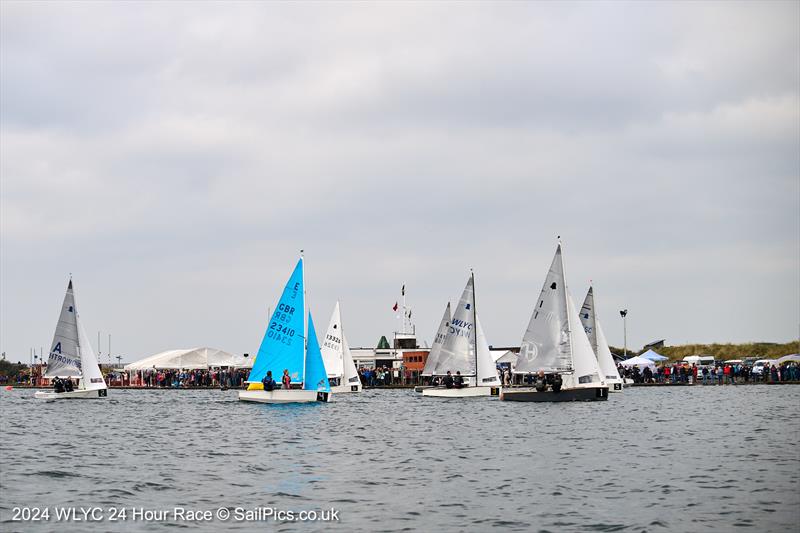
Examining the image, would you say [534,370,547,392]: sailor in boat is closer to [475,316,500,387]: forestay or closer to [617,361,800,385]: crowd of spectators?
[475,316,500,387]: forestay

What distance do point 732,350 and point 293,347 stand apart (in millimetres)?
97451

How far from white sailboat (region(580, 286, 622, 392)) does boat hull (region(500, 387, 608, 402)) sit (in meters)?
14.1

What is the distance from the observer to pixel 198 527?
66.5ft

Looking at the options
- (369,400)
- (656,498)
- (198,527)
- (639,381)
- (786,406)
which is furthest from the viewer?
(639,381)

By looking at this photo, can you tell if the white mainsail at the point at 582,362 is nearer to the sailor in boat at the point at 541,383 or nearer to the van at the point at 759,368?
the sailor in boat at the point at 541,383

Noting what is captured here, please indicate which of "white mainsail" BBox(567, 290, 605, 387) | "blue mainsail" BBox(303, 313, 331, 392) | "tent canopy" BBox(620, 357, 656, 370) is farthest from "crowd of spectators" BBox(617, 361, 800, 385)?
"blue mainsail" BBox(303, 313, 331, 392)

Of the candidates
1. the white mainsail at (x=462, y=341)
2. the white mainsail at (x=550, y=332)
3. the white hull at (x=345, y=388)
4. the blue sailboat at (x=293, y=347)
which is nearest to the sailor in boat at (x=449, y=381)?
the white mainsail at (x=462, y=341)

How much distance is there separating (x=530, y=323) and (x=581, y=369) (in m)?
4.11

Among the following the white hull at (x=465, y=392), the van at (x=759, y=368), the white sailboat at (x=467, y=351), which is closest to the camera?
the white hull at (x=465, y=392)

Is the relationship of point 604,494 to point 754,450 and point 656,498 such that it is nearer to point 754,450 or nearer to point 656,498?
point 656,498

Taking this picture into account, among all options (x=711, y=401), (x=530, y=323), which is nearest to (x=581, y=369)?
A: (x=530, y=323)

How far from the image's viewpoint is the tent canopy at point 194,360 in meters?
101

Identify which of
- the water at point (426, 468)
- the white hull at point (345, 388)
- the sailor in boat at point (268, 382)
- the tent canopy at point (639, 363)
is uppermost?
the tent canopy at point (639, 363)

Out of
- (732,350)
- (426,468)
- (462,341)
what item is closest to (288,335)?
(462,341)
